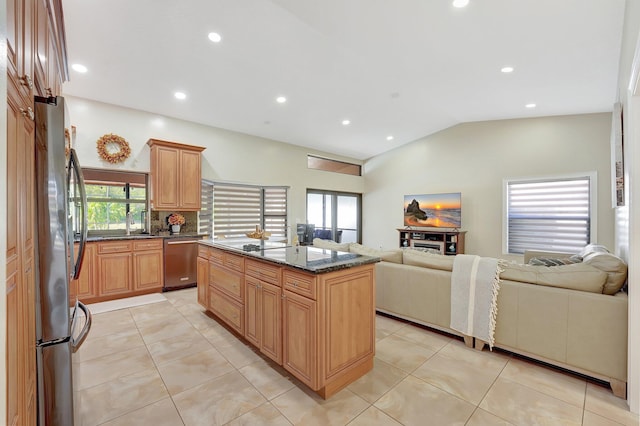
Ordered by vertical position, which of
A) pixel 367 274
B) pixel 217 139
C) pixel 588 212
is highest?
pixel 217 139

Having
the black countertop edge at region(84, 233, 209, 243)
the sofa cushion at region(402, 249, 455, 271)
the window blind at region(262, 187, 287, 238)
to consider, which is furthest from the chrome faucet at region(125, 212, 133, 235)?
the sofa cushion at region(402, 249, 455, 271)

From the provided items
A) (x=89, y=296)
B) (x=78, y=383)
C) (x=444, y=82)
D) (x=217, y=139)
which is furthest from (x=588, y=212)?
(x=89, y=296)

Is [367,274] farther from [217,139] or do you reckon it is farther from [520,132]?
Result: [520,132]

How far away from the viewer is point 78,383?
218 centimetres

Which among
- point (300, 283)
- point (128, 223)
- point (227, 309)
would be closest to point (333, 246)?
point (227, 309)

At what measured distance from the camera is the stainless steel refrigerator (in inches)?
51.3

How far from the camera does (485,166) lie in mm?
6234

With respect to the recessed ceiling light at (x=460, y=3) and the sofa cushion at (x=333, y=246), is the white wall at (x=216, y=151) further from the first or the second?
the recessed ceiling light at (x=460, y=3)

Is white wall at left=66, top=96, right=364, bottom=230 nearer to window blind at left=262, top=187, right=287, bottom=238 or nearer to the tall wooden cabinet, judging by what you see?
window blind at left=262, top=187, right=287, bottom=238

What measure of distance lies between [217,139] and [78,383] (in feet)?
14.7

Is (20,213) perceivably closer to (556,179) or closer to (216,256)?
(216,256)

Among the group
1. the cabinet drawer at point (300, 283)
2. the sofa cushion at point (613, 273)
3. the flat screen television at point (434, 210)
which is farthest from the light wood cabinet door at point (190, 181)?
the sofa cushion at point (613, 273)

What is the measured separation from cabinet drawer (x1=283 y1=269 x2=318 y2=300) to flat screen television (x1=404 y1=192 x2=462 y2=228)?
17.9 feet

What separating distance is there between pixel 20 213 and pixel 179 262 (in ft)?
12.9
